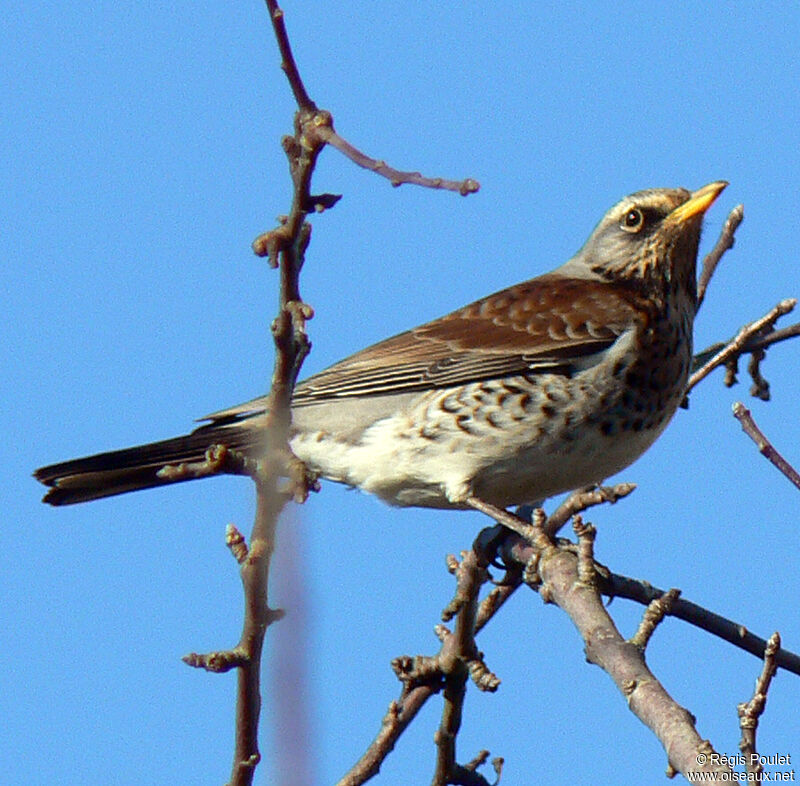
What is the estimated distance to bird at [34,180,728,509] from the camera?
568cm

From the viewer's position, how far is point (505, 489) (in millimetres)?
5793

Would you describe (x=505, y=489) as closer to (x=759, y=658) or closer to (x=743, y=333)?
(x=743, y=333)

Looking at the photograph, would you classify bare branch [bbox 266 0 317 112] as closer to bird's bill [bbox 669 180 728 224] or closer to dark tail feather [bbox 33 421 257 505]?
dark tail feather [bbox 33 421 257 505]

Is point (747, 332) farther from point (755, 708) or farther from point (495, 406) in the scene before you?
point (755, 708)

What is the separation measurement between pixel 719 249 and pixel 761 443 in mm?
1936

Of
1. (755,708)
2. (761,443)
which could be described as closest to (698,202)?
(761,443)

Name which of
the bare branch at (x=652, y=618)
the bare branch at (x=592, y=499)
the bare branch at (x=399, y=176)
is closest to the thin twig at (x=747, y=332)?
the bare branch at (x=592, y=499)

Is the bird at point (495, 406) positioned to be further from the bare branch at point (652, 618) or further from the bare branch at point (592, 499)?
the bare branch at point (652, 618)

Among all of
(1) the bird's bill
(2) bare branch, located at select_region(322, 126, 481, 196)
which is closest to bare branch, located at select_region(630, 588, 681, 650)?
(2) bare branch, located at select_region(322, 126, 481, 196)

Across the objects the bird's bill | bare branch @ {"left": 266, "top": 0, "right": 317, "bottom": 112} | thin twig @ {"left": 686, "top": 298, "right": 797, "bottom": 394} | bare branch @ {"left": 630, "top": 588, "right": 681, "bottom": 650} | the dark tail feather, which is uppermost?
the bird's bill

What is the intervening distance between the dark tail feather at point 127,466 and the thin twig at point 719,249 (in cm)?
208

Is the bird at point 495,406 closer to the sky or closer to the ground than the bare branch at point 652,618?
closer to the sky

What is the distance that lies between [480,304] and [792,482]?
309 centimetres

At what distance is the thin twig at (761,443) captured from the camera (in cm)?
387
